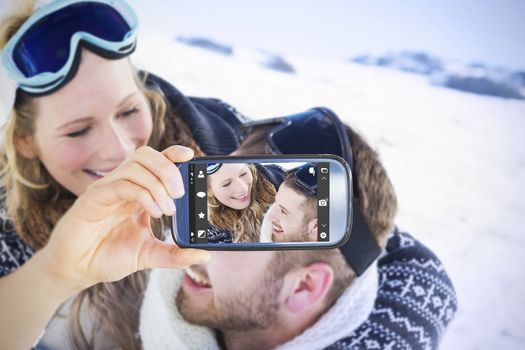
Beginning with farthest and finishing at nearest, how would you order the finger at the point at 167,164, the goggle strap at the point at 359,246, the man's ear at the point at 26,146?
1. the man's ear at the point at 26,146
2. the goggle strap at the point at 359,246
3. the finger at the point at 167,164

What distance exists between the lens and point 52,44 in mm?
1120

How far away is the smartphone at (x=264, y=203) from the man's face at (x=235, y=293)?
11.4 inches

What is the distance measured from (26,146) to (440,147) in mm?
945

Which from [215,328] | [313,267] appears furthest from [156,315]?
[313,267]

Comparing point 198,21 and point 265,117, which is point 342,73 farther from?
point 198,21

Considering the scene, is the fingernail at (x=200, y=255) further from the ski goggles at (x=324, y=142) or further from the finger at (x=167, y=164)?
the ski goggles at (x=324, y=142)

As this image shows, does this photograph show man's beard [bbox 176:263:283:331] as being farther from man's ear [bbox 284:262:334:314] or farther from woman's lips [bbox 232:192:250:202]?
woman's lips [bbox 232:192:250:202]

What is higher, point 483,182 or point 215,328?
point 483,182

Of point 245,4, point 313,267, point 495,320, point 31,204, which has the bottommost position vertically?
point 495,320

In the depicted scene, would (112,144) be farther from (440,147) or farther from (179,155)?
(440,147)

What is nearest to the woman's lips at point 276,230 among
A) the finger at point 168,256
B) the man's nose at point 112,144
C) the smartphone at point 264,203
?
the smartphone at point 264,203

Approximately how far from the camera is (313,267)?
1.12 meters

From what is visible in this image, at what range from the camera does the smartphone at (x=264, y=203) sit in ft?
2.74

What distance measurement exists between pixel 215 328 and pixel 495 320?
620mm
